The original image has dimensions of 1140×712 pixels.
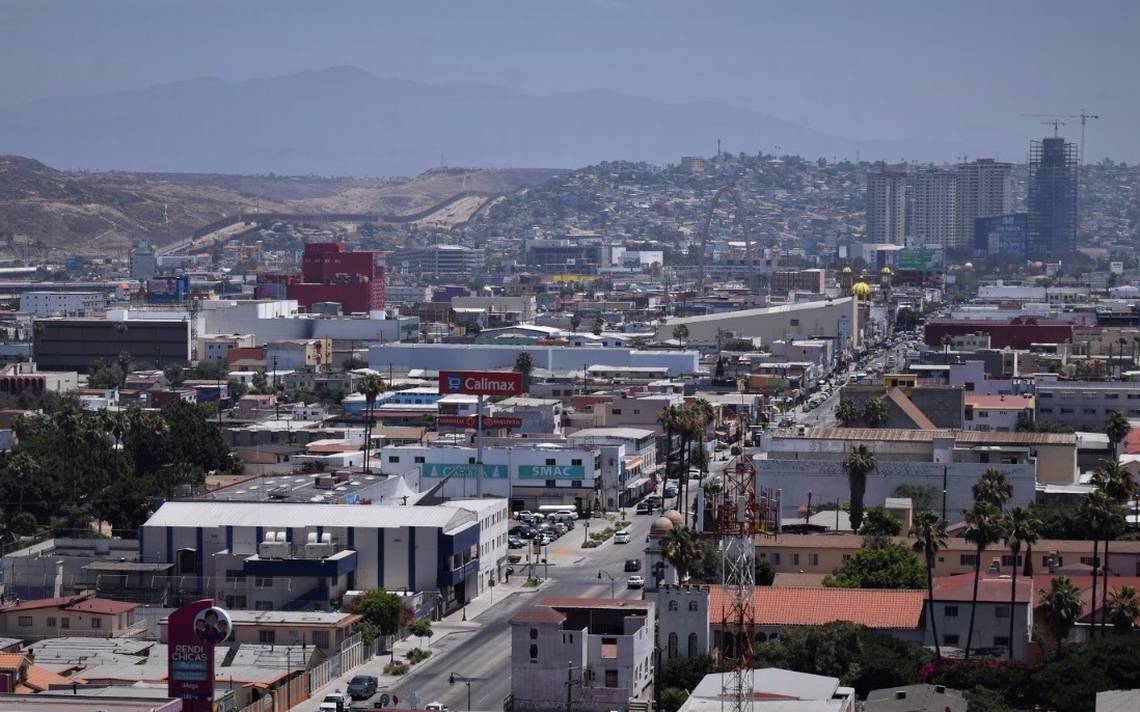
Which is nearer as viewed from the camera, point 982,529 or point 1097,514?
point 1097,514

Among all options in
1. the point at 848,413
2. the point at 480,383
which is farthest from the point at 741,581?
the point at 848,413

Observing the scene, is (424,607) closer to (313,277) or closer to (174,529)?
(174,529)

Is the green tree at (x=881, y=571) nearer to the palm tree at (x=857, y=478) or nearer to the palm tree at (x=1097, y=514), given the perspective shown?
the palm tree at (x=1097, y=514)

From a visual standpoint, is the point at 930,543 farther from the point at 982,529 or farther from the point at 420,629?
the point at 420,629

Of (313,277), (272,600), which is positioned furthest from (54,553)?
(313,277)

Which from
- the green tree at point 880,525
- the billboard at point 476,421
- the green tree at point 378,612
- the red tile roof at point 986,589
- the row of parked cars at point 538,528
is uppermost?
the billboard at point 476,421

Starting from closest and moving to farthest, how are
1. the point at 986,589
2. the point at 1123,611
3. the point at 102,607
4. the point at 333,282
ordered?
the point at 1123,611 → the point at 986,589 → the point at 102,607 → the point at 333,282

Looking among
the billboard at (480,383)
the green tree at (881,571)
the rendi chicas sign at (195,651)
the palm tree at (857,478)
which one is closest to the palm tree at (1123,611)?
the green tree at (881,571)
